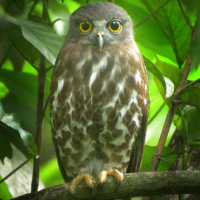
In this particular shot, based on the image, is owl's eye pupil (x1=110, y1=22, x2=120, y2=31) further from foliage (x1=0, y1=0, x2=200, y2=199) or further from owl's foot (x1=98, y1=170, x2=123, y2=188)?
owl's foot (x1=98, y1=170, x2=123, y2=188)

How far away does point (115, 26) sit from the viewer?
2.41 m

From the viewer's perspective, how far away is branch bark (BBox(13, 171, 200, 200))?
167 cm

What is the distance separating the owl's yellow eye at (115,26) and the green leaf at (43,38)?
53cm

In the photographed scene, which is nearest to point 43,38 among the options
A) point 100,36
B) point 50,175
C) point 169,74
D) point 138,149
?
point 100,36

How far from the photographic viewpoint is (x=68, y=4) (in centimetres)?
305

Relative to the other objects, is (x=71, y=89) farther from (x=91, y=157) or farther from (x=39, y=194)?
(x=39, y=194)

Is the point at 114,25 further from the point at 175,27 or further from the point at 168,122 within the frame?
the point at 168,122

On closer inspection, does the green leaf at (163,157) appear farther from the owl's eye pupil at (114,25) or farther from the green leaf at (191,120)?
the owl's eye pupil at (114,25)

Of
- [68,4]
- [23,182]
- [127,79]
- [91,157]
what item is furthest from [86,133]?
[68,4]

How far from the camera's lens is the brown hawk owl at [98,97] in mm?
2189

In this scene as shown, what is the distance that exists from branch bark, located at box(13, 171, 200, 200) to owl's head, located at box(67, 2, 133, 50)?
2.71 ft

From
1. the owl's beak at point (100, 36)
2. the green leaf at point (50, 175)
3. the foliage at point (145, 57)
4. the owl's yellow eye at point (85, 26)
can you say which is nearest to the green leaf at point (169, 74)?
the foliage at point (145, 57)

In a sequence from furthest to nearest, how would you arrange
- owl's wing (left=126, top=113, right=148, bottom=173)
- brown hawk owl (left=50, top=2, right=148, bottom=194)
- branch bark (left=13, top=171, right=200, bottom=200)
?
owl's wing (left=126, top=113, right=148, bottom=173) → brown hawk owl (left=50, top=2, right=148, bottom=194) → branch bark (left=13, top=171, right=200, bottom=200)

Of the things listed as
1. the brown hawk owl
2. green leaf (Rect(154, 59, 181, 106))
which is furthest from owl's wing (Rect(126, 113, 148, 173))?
green leaf (Rect(154, 59, 181, 106))
